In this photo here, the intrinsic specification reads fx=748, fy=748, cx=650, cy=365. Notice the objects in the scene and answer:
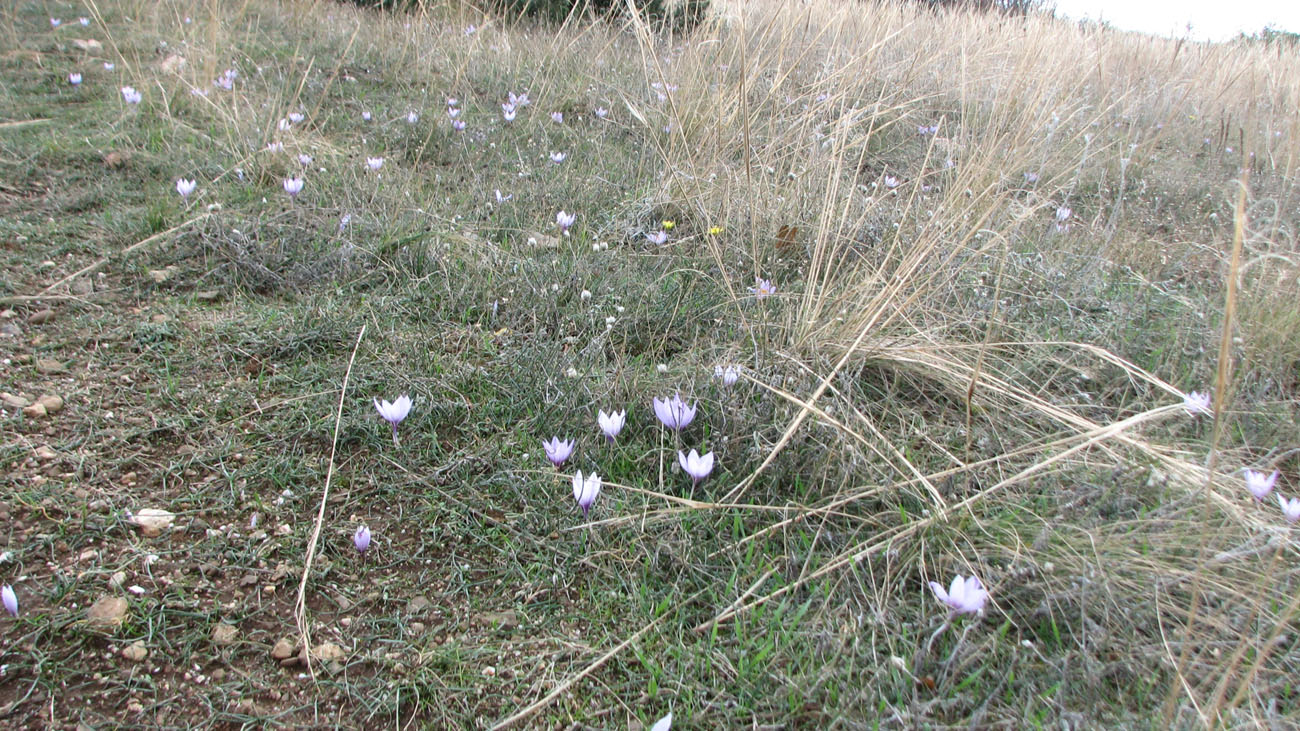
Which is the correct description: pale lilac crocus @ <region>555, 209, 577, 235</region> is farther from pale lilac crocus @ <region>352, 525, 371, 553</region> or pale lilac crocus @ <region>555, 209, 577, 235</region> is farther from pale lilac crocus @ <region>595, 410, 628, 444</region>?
pale lilac crocus @ <region>352, 525, 371, 553</region>

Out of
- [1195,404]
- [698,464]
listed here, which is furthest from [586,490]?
[1195,404]

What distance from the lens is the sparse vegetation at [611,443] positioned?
4.29 ft

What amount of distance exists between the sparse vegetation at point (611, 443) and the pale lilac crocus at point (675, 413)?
0.09 m

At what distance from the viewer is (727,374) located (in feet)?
6.21

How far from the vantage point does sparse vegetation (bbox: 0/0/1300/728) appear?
4.29ft

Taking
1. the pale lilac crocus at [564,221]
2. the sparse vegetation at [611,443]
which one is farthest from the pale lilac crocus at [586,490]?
the pale lilac crocus at [564,221]

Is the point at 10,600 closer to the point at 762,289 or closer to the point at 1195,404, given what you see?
the point at 762,289

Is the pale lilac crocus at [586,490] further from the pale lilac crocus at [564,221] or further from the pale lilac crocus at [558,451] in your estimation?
the pale lilac crocus at [564,221]

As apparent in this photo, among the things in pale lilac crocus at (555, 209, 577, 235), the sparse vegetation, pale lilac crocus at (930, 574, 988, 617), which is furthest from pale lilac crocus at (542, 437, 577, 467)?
pale lilac crocus at (555, 209, 577, 235)

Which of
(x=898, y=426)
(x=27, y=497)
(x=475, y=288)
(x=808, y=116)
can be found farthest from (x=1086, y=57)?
(x=27, y=497)

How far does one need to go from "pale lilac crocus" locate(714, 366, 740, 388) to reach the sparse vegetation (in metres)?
0.01

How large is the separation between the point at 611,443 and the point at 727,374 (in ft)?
1.12

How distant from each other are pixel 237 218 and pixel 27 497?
4.53 feet

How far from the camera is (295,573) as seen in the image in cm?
150
